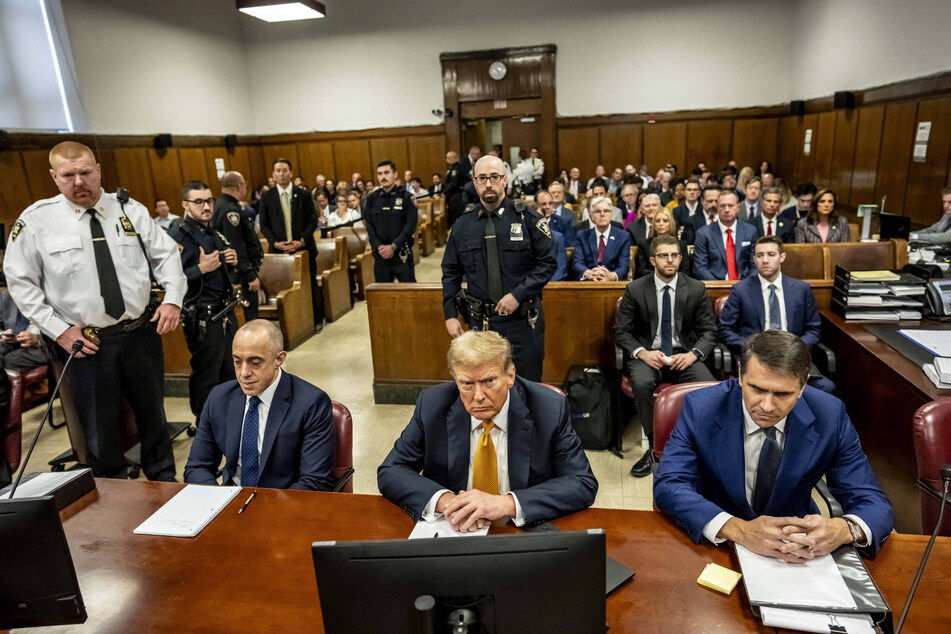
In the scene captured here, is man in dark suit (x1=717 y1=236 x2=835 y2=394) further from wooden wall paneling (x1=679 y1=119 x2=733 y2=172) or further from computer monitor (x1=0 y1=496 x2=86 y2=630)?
wooden wall paneling (x1=679 y1=119 x2=733 y2=172)

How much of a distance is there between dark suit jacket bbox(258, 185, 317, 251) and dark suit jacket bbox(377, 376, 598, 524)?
4.85 meters

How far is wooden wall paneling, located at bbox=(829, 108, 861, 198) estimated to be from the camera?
8.52 m

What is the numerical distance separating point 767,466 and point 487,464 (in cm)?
85

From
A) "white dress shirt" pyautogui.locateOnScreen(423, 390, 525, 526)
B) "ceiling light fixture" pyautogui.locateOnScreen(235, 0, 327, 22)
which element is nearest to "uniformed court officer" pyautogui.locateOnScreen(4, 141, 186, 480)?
"white dress shirt" pyautogui.locateOnScreen(423, 390, 525, 526)

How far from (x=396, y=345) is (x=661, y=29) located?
1057 cm

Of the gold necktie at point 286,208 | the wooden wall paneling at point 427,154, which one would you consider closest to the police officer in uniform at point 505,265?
the gold necktie at point 286,208

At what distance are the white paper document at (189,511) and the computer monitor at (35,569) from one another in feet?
1.38

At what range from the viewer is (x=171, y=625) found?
4.60 feet

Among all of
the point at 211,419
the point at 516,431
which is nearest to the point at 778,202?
the point at 516,431

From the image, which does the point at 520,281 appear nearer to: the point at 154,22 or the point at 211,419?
the point at 211,419

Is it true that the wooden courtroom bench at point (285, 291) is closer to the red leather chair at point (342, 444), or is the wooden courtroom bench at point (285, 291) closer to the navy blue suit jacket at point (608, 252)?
the navy blue suit jacket at point (608, 252)

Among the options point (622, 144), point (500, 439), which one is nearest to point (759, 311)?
point (500, 439)

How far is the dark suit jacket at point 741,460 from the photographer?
1.75 meters

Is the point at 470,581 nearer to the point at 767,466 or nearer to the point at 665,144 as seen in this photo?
the point at 767,466
